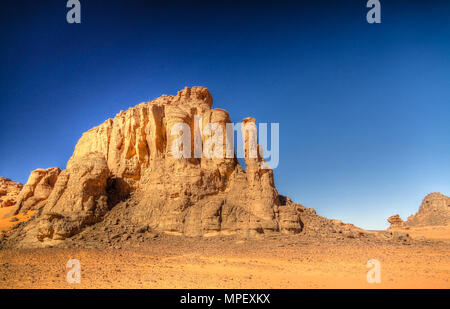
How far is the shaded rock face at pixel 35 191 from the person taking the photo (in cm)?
3127

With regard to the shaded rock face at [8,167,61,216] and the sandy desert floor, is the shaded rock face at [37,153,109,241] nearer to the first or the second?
the sandy desert floor

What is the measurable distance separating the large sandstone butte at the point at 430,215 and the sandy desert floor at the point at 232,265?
3788 cm

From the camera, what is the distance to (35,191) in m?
32.7

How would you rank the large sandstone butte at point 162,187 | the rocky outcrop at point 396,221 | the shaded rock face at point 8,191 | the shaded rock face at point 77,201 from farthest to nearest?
the rocky outcrop at point 396,221 → the shaded rock face at point 8,191 → the large sandstone butte at point 162,187 → the shaded rock face at point 77,201

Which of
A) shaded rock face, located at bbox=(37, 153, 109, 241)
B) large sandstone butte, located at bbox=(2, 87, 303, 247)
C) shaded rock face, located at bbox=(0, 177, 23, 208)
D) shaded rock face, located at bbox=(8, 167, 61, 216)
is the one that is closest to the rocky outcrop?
large sandstone butte, located at bbox=(2, 87, 303, 247)

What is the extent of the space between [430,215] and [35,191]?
206ft

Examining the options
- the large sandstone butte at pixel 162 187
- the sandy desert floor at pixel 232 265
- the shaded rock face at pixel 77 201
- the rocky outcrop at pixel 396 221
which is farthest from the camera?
the rocky outcrop at pixel 396 221

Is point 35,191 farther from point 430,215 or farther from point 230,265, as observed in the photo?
point 430,215

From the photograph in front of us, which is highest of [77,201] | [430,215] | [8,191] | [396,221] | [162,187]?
[8,191]

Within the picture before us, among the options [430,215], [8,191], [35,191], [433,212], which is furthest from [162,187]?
[433,212]

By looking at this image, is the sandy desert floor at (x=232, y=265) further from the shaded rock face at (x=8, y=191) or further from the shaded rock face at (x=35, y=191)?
the shaded rock face at (x=8, y=191)

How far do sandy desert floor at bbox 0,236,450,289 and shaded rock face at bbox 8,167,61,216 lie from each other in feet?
62.9

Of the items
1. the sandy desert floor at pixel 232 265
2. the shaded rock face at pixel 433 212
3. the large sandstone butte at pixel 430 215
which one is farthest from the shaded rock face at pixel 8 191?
the shaded rock face at pixel 433 212
